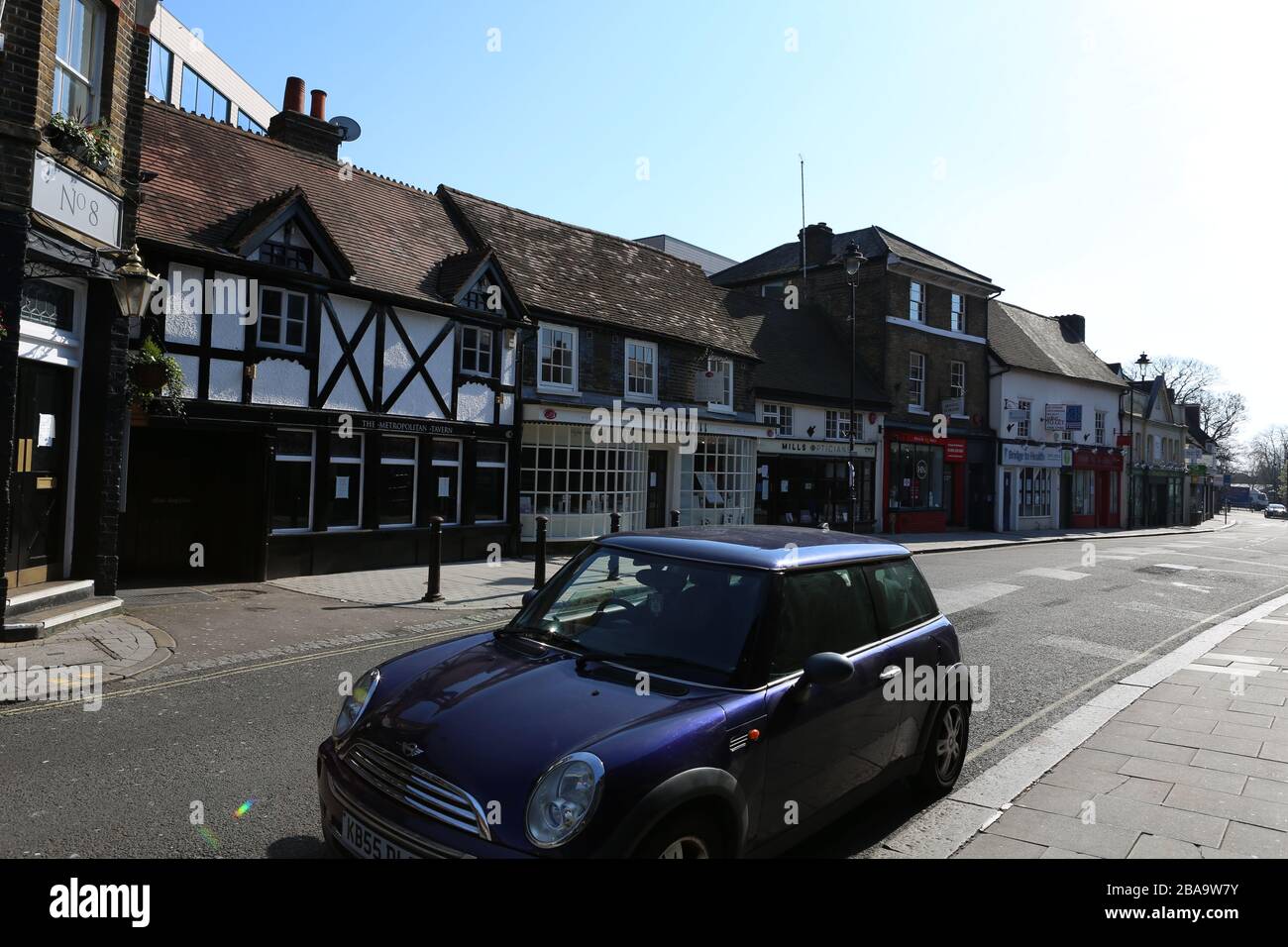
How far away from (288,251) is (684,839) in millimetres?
13170

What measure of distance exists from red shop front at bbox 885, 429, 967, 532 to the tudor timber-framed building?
1754 cm

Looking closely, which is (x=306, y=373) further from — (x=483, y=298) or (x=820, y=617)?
(x=820, y=617)

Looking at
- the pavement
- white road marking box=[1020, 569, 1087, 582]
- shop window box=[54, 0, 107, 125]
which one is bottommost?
the pavement

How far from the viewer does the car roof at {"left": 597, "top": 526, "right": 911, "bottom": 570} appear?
398 centimetres

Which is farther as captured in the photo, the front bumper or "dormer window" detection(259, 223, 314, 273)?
"dormer window" detection(259, 223, 314, 273)

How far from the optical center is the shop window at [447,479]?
51.8 feet

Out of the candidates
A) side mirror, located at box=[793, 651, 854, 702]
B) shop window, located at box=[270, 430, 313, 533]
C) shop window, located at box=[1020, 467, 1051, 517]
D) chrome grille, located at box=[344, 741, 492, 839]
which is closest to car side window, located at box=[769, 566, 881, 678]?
side mirror, located at box=[793, 651, 854, 702]

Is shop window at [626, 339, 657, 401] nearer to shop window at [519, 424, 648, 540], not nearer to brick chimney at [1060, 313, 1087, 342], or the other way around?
shop window at [519, 424, 648, 540]

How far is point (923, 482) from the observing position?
105ft

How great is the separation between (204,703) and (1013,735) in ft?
20.6

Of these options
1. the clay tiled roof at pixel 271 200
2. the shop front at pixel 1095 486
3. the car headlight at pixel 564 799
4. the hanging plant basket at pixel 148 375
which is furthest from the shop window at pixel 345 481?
the shop front at pixel 1095 486
